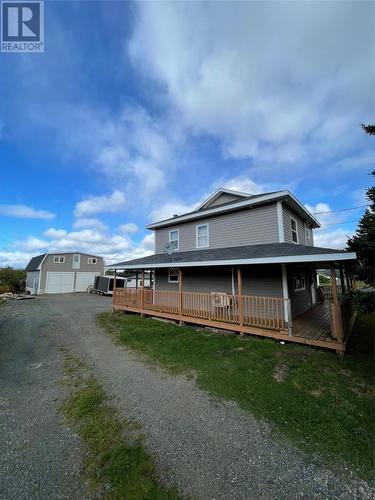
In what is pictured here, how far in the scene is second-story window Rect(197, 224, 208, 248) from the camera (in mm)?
12164

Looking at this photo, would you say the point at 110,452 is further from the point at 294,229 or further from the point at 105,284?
the point at 105,284

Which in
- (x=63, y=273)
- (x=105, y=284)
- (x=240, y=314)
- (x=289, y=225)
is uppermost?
(x=289, y=225)

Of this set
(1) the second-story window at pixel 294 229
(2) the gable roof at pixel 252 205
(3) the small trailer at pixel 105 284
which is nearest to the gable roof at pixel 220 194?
(2) the gable roof at pixel 252 205

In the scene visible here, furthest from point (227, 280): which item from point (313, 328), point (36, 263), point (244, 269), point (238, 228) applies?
point (36, 263)

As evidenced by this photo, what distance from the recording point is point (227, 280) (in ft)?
33.6

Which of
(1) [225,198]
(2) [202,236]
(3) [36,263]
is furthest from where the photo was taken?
(3) [36,263]

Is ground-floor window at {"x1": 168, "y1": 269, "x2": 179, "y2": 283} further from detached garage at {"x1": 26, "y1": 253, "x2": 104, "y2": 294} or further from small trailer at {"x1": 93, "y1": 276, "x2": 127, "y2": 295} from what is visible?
detached garage at {"x1": 26, "y1": 253, "x2": 104, "y2": 294}

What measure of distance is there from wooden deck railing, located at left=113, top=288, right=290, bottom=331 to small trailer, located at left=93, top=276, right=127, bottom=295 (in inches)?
555

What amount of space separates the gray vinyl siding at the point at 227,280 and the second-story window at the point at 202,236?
1592 millimetres

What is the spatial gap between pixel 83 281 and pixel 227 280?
2688 centimetres

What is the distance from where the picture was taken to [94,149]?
1476cm

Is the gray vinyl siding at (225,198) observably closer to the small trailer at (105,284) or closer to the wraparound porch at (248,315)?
Answer: the wraparound porch at (248,315)

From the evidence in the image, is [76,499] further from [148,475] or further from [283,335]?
[283,335]

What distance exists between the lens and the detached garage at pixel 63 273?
28.5m
